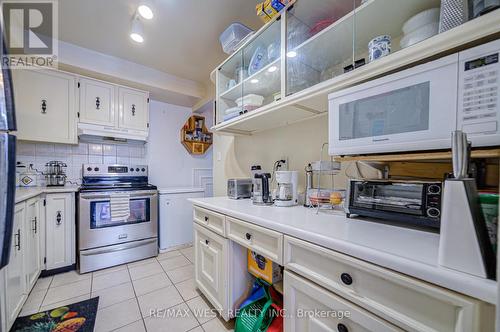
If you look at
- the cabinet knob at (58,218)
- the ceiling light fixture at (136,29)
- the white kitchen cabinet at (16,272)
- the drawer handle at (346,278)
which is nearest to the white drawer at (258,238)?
the drawer handle at (346,278)

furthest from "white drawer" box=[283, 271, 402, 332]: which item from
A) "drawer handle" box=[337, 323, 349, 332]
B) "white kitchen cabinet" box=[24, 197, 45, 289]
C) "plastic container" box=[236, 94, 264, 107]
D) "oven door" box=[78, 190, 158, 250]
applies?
"oven door" box=[78, 190, 158, 250]

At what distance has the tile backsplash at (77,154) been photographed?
2309mm

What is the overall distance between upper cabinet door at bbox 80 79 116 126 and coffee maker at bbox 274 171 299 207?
2411mm

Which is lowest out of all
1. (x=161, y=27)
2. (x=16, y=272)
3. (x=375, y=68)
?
(x=16, y=272)

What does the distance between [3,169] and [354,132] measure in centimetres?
143

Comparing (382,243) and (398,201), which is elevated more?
(398,201)

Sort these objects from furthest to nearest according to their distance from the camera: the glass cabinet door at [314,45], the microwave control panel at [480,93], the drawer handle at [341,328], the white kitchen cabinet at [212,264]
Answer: the white kitchen cabinet at [212,264]
the glass cabinet door at [314,45]
the drawer handle at [341,328]
the microwave control panel at [480,93]

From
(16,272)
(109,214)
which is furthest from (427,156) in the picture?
(109,214)

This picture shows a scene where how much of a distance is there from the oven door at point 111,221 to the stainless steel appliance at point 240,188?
1317 mm

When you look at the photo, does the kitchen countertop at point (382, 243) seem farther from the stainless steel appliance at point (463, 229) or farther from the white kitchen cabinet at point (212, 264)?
the white kitchen cabinet at point (212, 264)

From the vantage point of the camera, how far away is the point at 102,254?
2.17 metres

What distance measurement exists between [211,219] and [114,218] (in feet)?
5.09

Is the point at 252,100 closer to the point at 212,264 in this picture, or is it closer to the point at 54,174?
the point at 212,264

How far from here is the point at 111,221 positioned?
2.25 meters
